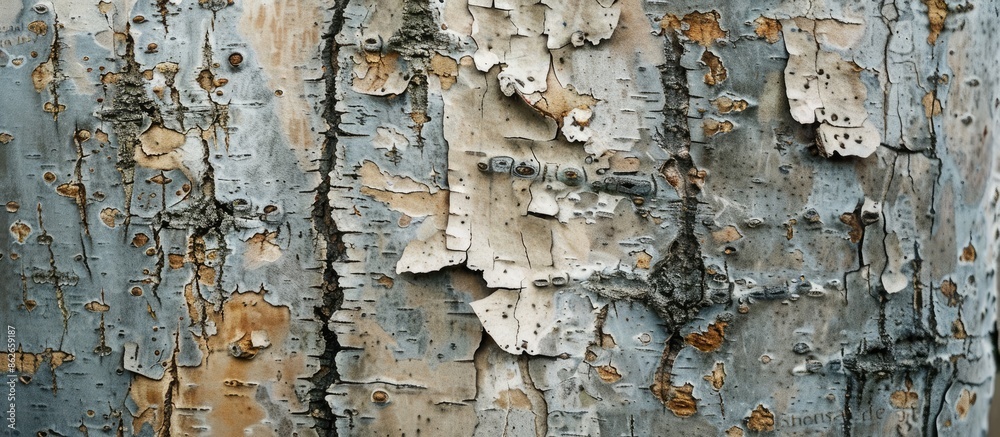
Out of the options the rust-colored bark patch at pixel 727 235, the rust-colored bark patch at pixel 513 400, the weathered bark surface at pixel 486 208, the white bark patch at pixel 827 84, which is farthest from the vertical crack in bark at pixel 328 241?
the white bark patch at pixel 827 84

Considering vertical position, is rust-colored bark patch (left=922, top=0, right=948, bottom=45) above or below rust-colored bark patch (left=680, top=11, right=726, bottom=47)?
above

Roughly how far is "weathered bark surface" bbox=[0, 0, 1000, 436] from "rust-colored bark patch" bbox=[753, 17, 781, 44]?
0.5 inches

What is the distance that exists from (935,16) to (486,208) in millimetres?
903

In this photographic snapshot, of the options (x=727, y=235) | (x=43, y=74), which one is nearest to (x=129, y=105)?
(x=43, y=74)

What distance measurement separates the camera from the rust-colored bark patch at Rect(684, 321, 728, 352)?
1.36 m

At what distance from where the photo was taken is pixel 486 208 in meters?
1.34

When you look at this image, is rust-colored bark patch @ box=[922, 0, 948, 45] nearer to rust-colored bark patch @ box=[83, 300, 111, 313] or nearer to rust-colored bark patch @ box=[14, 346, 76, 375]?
rust-colored bark patch @ box=[83, 300, 111, 313]

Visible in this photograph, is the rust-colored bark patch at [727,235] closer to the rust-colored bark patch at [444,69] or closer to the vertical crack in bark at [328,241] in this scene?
the rust-colored bark patch at [444,69]

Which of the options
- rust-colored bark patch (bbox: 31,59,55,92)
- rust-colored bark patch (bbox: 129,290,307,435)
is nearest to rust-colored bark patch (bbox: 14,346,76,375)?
rust-colored bark patch (bbox: 129,290,307,435)

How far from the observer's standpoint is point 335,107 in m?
1.35

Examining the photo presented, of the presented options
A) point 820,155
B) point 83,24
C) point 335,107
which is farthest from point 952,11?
point 83,24

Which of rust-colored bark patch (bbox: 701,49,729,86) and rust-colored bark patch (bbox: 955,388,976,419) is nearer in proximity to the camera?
rust-colored bark patch (bbox: 701,49,729,86)

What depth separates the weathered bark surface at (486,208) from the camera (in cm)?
133

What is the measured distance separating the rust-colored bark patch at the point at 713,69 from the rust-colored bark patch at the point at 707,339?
0.45 m
